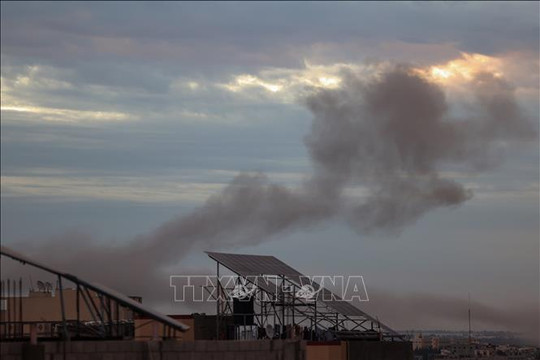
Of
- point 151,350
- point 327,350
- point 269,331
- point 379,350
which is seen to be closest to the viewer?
point 151,350

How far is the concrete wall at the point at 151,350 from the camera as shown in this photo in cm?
7819

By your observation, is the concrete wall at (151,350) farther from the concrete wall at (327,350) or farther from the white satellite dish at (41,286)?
the white satellite dish at (41,286)

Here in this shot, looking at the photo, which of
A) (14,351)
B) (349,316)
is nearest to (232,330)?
(349,316)

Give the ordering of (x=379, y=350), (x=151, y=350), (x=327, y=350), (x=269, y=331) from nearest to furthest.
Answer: (x=151, y=350), (x=269, y=331), (x=327, y=350), (x=379, y=350)

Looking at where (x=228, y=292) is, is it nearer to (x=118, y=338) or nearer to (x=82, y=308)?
(x=82, y=308)

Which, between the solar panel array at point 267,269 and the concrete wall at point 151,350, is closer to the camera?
the concrete wall at point 151,350

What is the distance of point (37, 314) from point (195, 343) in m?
51.9

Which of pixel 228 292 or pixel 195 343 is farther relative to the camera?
pixel 228 292

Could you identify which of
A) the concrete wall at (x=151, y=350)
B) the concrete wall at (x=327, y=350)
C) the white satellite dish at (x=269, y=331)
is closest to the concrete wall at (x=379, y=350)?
the concrete wall at (x=327, y=350)

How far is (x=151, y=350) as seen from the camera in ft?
281

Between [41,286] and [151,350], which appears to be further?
[41,286]

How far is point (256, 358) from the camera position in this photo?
98.2m

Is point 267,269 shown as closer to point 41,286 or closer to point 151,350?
point 41,286

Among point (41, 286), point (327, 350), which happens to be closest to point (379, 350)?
point (327, 350)
